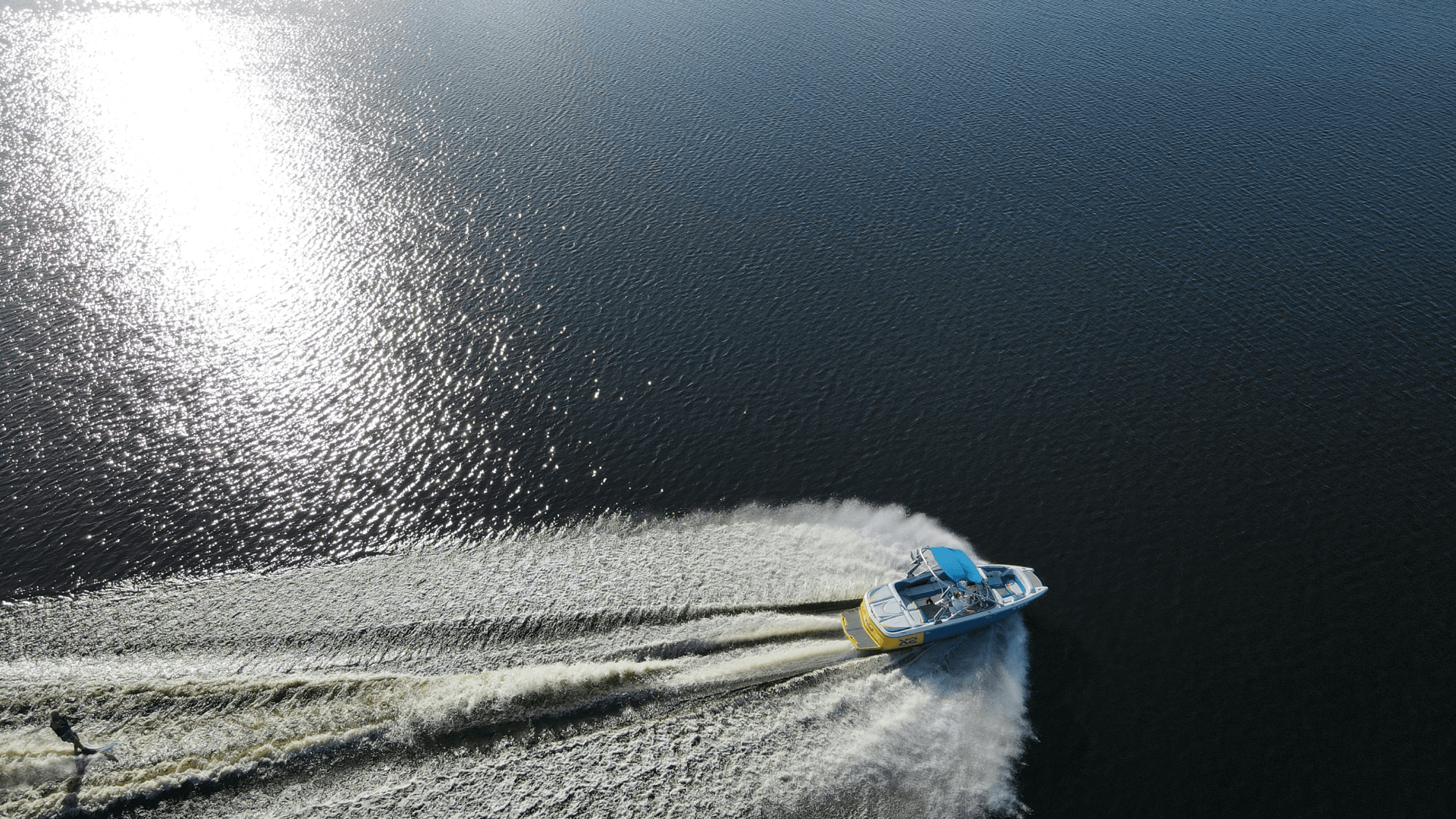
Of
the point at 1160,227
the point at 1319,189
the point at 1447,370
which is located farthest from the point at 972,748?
the point at 1319,189

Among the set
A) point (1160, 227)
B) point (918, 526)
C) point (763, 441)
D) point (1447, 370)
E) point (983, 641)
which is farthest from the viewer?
point (1160, 227)

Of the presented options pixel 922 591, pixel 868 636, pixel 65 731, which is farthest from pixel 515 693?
pixel 922 591

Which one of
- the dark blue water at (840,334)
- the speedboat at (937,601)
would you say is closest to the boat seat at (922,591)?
the speedboat at (937,601)

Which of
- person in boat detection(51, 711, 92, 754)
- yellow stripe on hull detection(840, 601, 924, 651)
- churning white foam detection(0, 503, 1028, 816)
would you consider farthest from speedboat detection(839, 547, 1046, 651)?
person in boat detection(51, 711, 92, 754)

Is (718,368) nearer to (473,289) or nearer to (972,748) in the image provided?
(473,289)

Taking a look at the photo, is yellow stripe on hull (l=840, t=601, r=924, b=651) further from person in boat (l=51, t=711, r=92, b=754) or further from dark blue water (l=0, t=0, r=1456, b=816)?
person in boat (l=51, t=711, r=92, b=754)

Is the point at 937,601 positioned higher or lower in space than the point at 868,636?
higher

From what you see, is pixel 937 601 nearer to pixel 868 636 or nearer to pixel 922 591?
pixel 922 591

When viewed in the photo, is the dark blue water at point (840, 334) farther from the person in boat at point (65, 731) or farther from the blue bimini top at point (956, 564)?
the person in boat at point (65, 731)
